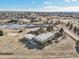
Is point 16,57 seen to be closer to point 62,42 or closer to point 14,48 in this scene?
point 14,48

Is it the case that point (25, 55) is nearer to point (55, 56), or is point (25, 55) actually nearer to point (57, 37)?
point (55, 56)

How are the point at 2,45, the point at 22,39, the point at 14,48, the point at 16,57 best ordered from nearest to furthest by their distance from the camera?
the point at 16,57, the point at 14,48, the point at 2,45, the point at 22,39

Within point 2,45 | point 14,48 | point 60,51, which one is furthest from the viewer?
point 2,45

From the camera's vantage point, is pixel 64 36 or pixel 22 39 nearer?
pixel 64 36

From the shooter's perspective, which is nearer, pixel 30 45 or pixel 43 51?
pixel 43 51

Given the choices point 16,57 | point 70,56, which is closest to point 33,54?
point 16,57

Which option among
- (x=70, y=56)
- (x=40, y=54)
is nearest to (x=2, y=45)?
(x=40, y=54)

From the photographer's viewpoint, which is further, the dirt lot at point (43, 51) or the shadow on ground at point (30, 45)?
the shadow on ground at point (30, 45)

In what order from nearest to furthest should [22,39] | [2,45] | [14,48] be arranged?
[14,48] → [2,45] → [22,39]

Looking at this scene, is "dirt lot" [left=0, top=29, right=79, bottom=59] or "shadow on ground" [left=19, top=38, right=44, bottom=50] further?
"shadow on ground" [left=19, top=38, right=44, bottom=50]
